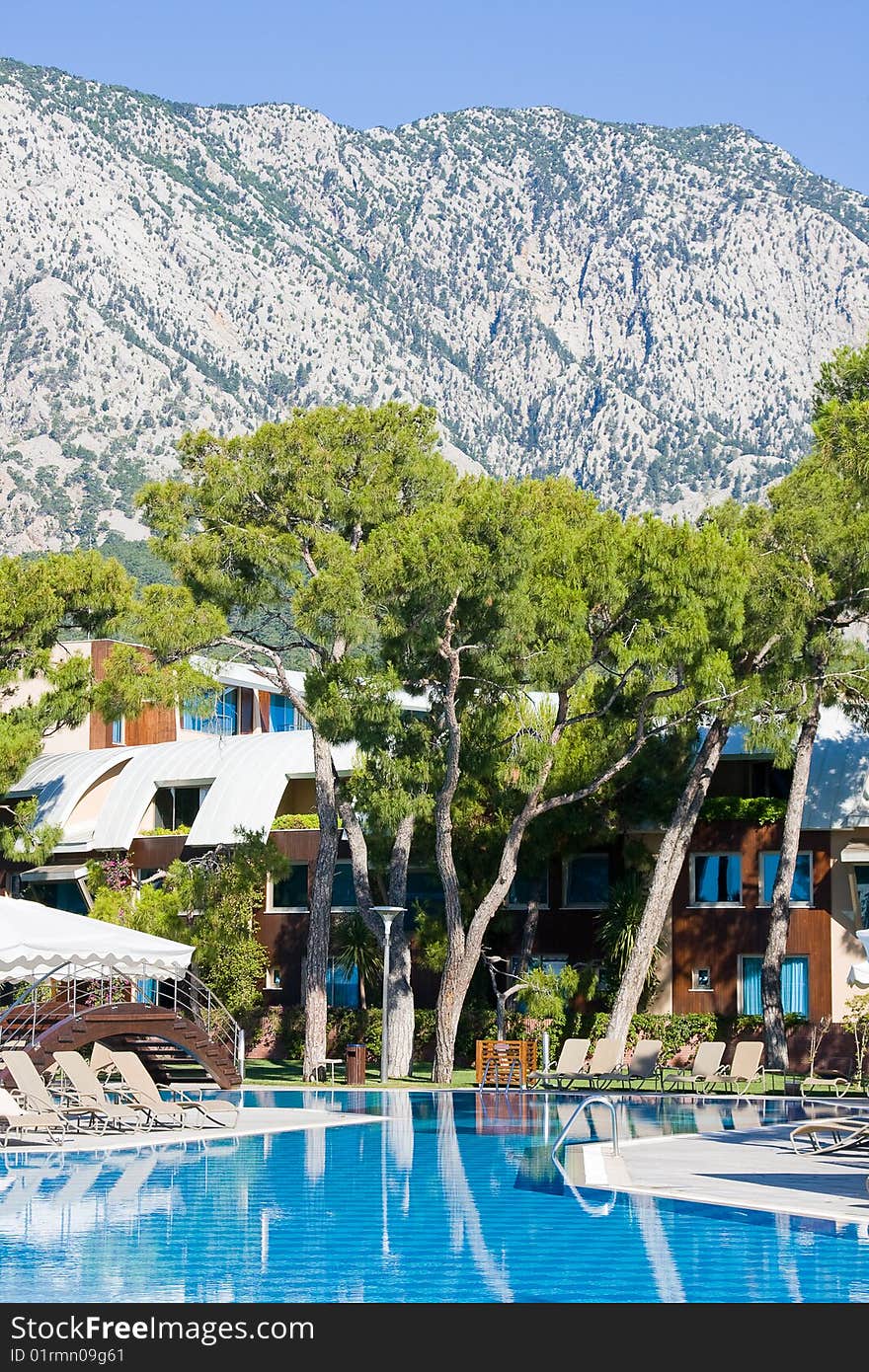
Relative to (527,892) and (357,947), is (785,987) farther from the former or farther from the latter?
(357,947)

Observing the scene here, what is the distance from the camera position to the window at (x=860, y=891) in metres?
35.7

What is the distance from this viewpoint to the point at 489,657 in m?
30.3

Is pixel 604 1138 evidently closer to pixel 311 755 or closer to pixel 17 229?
pixel 311 755

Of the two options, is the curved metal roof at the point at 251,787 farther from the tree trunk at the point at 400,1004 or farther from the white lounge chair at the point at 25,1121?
the white lounge chair at the point at 25,1121

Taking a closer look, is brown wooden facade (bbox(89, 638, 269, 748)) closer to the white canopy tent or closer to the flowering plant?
the flowering plant

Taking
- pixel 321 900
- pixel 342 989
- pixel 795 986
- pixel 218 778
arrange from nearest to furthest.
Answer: pixel 321 900 < pixel 795 986 < pixel 342 989 < pixel 218 778

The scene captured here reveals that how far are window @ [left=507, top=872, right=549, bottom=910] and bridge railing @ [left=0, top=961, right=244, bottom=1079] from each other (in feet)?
23.0

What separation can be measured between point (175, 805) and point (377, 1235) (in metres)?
31.1

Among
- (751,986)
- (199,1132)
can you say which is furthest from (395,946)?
(199,1132)

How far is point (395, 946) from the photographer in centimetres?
3344

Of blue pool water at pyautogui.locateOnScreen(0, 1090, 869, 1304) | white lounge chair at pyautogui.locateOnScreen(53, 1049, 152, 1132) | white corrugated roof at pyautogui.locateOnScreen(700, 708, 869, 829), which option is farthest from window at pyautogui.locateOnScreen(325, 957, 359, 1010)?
blue pool water at pyautogui.locateOnScreen(0, 1090, 869, 1304)

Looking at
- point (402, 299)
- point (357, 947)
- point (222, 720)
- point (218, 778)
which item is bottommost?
point (357, 947)

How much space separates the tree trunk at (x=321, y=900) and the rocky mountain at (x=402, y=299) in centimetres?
10892

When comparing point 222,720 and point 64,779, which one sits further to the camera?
point 222,720
